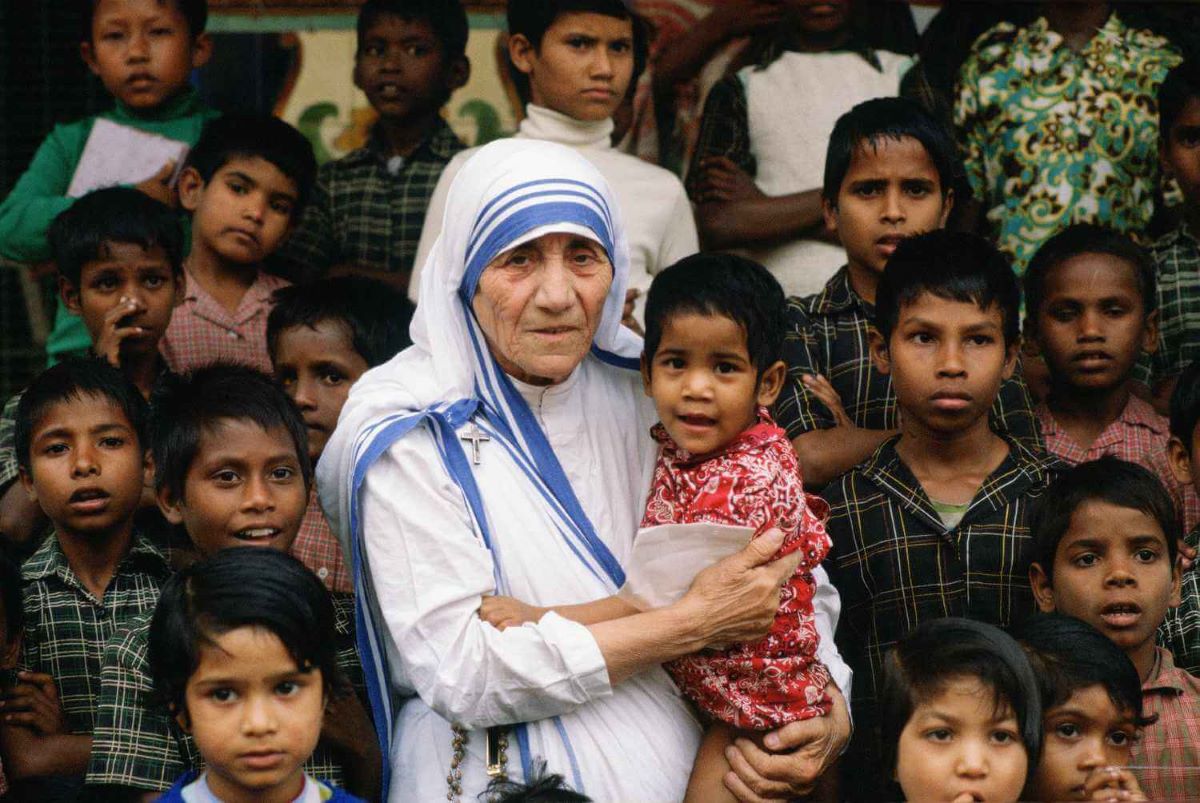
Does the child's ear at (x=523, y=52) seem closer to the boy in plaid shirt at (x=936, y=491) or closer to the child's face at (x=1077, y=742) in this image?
the boy in plaid shirt at (x=936, y=491)

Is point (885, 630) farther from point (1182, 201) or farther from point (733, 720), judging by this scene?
point (1182, 201)

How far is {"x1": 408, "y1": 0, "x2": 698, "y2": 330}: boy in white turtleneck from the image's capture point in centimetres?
538

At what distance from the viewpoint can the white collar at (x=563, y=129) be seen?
17.9 ft

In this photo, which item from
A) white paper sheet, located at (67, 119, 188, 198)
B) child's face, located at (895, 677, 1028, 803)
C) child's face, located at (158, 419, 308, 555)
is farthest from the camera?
white paper sheet, located at (67, 119, 188, 198)

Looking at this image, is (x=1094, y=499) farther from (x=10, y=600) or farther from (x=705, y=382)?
(x=10, y=600)

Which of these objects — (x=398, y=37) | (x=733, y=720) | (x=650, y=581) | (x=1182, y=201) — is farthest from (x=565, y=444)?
(x=1182, y=201)

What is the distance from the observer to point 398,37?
5770mm

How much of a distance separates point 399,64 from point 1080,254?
7.48ft

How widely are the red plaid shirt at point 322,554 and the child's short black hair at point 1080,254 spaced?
6.48 feet

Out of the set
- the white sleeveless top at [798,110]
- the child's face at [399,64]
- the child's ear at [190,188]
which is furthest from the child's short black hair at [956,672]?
the child's face at [399,64]

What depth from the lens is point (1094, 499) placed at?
3.95 metres

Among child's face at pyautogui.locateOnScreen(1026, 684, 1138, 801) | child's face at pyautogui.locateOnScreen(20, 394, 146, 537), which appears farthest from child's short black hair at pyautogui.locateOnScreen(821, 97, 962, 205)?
child's face at pyautogui.locateOnScreen(20, 394, 146, 537)

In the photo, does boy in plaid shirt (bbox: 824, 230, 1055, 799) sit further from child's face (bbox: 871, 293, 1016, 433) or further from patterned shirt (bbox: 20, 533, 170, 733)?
patterned shirt (bbox: 20, 533, 170, 733)

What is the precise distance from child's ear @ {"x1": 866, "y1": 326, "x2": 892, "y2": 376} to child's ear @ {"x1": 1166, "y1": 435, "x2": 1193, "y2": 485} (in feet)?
2.51
